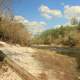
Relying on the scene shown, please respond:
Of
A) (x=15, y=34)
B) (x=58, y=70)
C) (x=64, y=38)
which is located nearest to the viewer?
(x=58, y=70)

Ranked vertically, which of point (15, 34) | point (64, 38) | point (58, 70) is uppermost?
point (15, 34)

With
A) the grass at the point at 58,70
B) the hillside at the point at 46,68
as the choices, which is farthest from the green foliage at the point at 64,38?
the grass at the point at 58,70

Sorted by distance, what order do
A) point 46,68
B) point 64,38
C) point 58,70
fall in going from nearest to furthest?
1. point 58,70
2. point 46,68
3. point 64,38

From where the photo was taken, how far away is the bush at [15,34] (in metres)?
35.8

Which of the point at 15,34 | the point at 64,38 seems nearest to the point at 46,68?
the point at 15,34

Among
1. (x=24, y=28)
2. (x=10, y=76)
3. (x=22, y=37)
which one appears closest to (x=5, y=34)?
(x=22, y=37)

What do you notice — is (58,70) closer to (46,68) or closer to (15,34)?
(46,68)

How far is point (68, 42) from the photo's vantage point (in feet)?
318

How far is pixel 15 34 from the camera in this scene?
127 feet

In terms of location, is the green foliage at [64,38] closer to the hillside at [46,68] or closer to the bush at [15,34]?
the bush at [15,34]

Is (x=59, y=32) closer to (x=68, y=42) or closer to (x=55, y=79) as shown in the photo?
(x=68, y=42)

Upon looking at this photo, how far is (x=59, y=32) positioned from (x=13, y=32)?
89.3 m

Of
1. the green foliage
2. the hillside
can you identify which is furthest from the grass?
the green foliage

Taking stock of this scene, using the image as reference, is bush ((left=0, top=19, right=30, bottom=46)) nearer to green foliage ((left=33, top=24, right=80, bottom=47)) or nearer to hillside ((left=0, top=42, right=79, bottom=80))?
hillside ((left=0, top=42, right=79, bottom=80))
